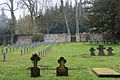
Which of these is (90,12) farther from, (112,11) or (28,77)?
(28,77)

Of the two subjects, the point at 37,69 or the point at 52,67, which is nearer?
the point at 37,69

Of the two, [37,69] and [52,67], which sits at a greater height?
[37,69]

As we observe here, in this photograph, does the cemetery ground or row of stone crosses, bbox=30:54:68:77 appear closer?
the cemetery ground

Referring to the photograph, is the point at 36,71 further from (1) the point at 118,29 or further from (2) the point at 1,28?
(2) the point at 1,28

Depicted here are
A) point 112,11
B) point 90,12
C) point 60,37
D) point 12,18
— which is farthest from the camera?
point 60,37

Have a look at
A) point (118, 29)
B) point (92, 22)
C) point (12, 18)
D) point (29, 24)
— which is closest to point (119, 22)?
point (118, 29)

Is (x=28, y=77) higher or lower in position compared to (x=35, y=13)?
lower

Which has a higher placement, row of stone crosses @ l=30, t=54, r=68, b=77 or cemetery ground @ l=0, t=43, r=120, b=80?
row of stone crosses @ l=30, t=54, r=68, b=77

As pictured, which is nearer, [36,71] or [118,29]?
[36,71]

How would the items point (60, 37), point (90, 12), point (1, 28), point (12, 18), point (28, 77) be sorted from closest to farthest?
point (28, 77) → point (90, 12) → point (12, 18) → point (1, 28) → point (60, 37)

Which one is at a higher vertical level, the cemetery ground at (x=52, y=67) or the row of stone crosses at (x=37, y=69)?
the row of stone crosses at (x=37, y=69)

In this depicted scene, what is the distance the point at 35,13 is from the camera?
196ft

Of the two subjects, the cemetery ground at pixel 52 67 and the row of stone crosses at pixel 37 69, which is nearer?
the cemetery ground at pixel 52 67

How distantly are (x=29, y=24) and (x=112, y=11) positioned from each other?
22.7 metres
